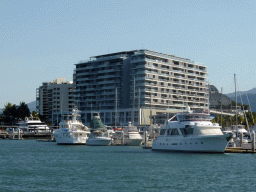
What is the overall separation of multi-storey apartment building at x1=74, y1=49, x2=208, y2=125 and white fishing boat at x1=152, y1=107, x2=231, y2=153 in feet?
→ 314

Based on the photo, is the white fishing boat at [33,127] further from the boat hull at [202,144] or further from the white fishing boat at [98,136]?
the boat hull at [202,144]

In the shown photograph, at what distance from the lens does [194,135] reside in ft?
214

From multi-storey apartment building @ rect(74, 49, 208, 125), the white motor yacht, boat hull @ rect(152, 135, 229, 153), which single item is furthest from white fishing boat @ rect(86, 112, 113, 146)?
multi-storey apartment building @ rect(74, 49, 208, 125)

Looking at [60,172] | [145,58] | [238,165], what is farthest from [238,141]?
[145,58]

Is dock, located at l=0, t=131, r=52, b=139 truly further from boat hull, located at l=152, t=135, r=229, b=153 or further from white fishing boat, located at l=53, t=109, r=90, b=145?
boat hull, located at l=152, t=135, r=229, b=153

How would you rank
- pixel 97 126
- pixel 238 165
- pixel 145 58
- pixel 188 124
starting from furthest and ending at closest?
pixel 145 58 → pixel 97 126 → pixel 188 124 → pixel 238 165

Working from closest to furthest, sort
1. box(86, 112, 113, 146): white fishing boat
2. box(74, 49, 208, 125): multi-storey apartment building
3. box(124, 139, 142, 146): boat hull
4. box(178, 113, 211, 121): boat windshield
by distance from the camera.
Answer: box(178, 113, 211, 121): boat windshield → box(124, 139, 142, 146): boat hull → box(86, 112, 113, 146): white fishing boat → box(74, 49, 208, 125): multi-storey apartment building

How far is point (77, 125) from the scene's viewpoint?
10888 cm

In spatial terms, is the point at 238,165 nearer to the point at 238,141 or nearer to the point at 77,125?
the point at 238,141

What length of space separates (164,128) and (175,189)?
37.3 m

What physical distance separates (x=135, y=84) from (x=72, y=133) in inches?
2895

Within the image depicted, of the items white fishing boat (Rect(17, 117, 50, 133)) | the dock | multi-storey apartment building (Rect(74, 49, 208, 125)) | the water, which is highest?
multi-storey apartment building (Rect(74, 49, 208, 125))

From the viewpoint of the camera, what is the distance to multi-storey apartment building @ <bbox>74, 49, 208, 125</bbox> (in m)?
174

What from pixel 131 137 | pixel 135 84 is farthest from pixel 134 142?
pixel 135 84
